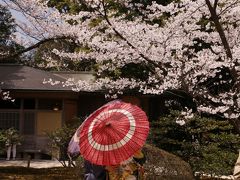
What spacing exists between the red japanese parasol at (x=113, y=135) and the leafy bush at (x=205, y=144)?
5.64m

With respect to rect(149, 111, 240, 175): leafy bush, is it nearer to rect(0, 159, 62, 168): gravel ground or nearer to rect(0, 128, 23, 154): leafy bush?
rect(0, 159, 62, 168): gravel ground

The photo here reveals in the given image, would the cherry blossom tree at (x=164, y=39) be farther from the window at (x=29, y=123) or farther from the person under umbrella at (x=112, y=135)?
the window at (x=29, y=123)

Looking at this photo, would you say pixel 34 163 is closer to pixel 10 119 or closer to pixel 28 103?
pixel 10 119

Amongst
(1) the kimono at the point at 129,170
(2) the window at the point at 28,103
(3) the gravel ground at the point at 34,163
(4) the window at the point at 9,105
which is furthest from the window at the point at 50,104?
(1) the kimono at the point at 129,170

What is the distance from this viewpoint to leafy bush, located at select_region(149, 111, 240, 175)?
9.27 metres

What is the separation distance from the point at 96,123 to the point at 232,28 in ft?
26.1

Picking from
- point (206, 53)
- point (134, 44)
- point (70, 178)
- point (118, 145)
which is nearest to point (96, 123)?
point (118, 145)

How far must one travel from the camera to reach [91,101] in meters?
19.3

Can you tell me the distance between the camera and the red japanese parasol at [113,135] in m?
3.65

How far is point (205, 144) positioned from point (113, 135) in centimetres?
738

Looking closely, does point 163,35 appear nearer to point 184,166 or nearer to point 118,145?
point 184,166

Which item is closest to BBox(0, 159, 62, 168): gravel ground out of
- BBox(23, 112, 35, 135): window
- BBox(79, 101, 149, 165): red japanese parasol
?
BBox(23, 112, 35, 135): window

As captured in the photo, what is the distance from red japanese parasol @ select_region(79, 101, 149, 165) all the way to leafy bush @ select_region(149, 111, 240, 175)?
18.5ft

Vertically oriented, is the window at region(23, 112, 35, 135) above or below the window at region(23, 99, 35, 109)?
below
